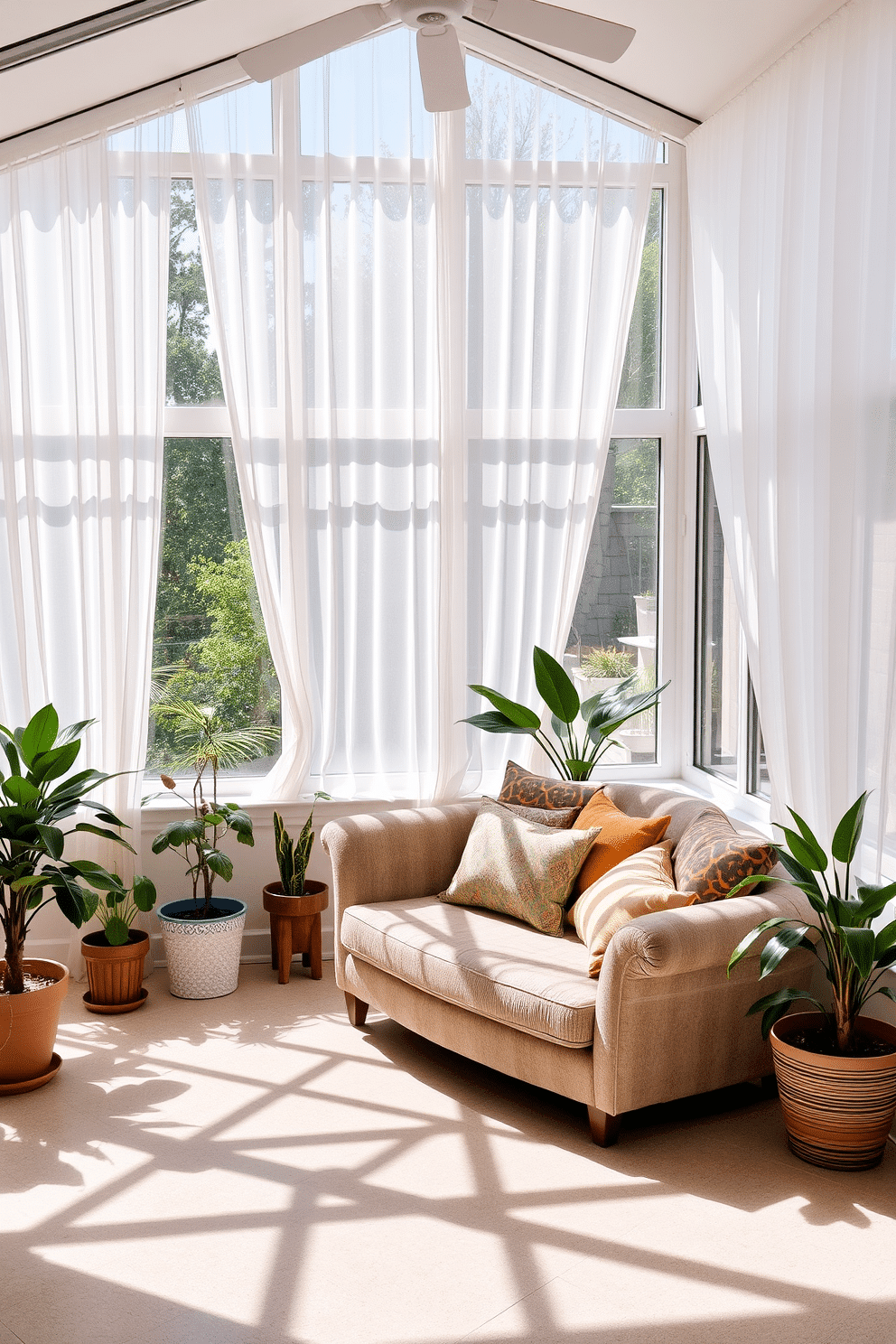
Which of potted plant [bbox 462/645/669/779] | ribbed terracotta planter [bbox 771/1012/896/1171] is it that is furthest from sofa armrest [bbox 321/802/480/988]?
ribbed terracotta planter [bbox 771/1012/896/1171]

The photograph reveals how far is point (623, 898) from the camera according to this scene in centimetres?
320

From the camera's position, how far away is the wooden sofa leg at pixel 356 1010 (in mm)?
3816

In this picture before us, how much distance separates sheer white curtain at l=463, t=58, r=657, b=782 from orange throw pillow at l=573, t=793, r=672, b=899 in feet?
3.30

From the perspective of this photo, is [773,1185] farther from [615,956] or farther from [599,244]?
[599,244]

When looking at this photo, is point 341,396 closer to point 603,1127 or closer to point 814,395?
point 814,395

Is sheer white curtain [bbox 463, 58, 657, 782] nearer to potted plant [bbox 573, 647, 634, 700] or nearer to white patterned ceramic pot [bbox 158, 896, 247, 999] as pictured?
potted plant [bbox 573, 647, 634, 700]

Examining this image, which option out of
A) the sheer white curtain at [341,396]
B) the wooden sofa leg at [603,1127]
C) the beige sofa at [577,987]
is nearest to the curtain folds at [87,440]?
the sheer white curtain at [341,396]

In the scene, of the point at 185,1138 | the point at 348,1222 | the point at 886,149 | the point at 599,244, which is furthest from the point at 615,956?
the point at 599,244

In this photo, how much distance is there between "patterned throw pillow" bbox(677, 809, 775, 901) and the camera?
10.3 ft

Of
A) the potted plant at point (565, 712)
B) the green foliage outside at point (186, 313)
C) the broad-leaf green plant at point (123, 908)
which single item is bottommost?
the broad-leaf green plant at point (123, 908)

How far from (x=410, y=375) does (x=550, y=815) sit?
69.8 inches

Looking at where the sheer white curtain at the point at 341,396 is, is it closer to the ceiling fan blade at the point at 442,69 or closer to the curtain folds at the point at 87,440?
the curtain folds at the point at 87,440

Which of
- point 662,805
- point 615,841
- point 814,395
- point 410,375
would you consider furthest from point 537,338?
point 615,841

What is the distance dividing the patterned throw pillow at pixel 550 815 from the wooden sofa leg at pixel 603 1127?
2.96 feet
